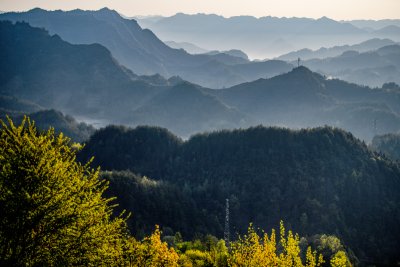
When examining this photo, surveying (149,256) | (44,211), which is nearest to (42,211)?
(44,211)

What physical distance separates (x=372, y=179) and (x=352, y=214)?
25465mm

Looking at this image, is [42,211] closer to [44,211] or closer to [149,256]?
[44,211]

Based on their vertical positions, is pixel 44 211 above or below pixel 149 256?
above

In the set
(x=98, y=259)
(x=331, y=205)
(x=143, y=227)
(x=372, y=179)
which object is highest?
(x=372, y=179)

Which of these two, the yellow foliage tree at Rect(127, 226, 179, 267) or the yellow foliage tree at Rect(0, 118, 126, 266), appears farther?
the yellow foliage tree at Rect(127, 226, 179, 267)

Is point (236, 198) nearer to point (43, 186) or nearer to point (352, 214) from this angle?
point (352, 214)

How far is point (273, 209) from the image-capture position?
189m

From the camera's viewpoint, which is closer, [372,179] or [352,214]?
[352,214]

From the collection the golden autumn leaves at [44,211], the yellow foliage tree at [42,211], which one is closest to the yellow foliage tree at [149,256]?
the golden autumn leaves at [44,211]

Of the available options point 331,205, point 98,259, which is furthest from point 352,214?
point 98,259

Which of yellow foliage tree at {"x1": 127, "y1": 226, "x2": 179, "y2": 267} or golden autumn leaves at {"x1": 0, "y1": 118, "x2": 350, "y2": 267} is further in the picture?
yellow foliage tree at {"x1": 127, "y1": 226, "x2": 179, "y2": 267}

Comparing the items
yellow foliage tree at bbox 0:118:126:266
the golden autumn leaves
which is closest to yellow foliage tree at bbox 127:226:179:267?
the golden autumn leaves

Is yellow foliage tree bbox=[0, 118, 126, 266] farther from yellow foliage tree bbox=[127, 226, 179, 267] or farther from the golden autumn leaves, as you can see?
yellow foliage tree bbox=[127, 226, 179, 267]

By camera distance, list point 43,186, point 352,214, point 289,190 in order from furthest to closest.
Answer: point 289,190, point 352,214, point 43,186
